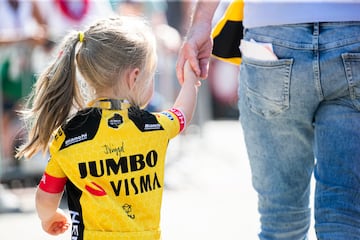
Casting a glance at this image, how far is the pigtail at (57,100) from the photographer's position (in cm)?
273

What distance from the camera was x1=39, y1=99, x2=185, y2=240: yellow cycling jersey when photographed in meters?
2.58

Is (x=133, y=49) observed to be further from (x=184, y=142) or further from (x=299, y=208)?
(x=184, y=142)

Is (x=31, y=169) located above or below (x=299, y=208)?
below

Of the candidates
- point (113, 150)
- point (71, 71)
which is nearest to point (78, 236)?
point (113, 150)

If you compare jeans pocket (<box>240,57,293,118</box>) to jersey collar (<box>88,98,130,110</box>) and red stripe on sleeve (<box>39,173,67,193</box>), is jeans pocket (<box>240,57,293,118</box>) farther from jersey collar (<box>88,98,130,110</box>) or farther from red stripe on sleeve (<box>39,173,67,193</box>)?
red stripe on sleeve (<box>39,173,67,193</box>)

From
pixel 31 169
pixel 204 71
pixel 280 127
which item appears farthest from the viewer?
pixel 31 169

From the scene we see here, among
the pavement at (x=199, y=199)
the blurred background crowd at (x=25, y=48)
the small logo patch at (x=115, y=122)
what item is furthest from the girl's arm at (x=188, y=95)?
the blurred background crowd at (x=25, y=48)

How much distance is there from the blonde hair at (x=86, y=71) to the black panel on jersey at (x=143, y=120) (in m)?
0.06

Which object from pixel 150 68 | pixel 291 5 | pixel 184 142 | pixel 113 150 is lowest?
pixel 184 142

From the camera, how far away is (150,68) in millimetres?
2818

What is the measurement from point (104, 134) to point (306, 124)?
2.12 ft

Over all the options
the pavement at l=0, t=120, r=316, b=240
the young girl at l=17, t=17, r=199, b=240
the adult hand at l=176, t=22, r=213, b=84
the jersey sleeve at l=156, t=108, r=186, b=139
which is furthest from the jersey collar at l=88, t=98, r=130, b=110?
the pavement at l=0, t=120, r=316, b=240

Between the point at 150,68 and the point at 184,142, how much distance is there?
277 inches

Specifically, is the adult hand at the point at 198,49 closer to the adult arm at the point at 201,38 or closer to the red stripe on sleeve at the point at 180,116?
the adult arm at the point at 201,38
